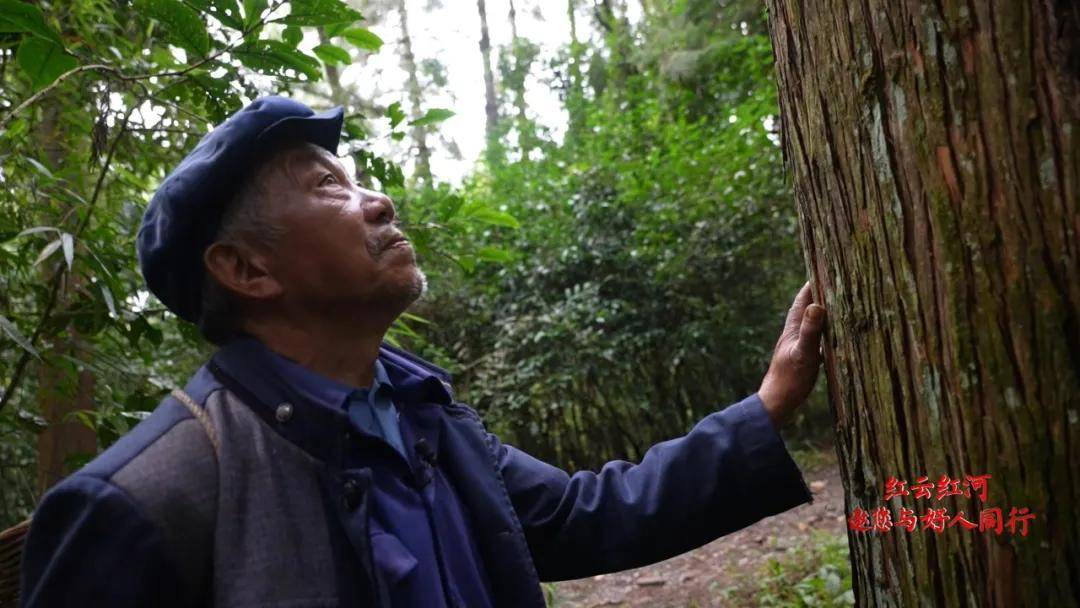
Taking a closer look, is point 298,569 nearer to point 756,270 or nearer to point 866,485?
point 866,485

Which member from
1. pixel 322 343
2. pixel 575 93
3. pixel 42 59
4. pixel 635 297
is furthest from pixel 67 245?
pixel 575 93

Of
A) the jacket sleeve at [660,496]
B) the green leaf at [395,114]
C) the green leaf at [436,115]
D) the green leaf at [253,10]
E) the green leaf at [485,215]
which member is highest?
the green leaf at [253,10]

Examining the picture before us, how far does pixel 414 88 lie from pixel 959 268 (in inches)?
595

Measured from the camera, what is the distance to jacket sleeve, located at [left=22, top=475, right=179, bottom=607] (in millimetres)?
1155

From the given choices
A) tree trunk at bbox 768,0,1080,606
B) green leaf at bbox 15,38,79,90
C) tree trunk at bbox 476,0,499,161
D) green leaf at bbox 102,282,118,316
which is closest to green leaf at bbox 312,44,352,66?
green leaf at bbox 15,38,79,90

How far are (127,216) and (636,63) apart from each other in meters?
8.38

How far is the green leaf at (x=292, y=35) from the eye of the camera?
2219 millimetres

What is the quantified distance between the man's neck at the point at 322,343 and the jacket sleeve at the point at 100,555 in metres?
0.45

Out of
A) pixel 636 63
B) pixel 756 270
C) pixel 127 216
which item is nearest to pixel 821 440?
pixel 756 270

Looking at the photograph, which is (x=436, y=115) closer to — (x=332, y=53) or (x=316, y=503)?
(x=332, y=53)

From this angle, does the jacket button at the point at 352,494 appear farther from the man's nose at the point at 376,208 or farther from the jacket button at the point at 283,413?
the man's nose at the point at 376,208

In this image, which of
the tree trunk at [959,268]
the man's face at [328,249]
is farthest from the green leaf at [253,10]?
the tree trunk at [959,268]

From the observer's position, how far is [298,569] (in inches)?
48.2

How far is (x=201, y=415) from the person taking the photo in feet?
4.40
